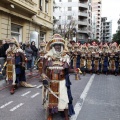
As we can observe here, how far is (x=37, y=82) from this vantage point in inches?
430

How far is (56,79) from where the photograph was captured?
5445 mm

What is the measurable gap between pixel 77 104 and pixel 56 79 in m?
1.96

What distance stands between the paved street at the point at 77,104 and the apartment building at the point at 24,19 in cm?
765

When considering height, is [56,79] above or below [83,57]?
below

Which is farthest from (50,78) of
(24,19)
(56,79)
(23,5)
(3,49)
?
(24,19)

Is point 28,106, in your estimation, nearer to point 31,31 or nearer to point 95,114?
point 95,114

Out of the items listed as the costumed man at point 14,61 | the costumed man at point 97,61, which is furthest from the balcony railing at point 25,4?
the costumed man at point 14,61

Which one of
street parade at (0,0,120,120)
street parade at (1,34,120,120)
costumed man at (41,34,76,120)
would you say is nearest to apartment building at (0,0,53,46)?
street parade at (0,0,120,120)

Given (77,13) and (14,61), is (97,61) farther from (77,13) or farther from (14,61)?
(77,13)

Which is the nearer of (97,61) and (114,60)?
(114,60)

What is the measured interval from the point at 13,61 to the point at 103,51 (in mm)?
7511

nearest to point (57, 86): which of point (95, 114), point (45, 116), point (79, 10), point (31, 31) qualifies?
point (45, 116)

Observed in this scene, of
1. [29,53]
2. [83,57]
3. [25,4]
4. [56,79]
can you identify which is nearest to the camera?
[56,79]

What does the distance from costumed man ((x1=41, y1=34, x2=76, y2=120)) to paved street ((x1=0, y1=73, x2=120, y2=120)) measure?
557 mm
